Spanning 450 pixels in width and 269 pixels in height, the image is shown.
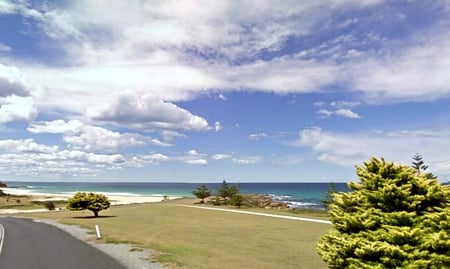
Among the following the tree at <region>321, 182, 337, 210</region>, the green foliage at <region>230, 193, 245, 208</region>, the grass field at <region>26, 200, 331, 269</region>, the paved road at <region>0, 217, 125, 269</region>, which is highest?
the tree at <region>321, 182, 337, 210</region>

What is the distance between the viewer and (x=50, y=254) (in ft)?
64.7

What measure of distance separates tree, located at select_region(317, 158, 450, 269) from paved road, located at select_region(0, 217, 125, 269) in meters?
9.10

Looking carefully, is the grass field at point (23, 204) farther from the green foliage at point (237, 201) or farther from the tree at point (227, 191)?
the green foliage at point (237, 201)

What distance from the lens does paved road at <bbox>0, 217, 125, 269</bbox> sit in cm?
1672

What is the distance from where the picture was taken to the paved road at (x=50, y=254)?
16.7m

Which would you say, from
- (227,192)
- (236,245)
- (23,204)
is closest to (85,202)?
(236,245)

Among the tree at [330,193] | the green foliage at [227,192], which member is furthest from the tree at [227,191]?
the tree at [330,193]

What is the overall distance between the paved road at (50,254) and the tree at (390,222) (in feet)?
29.9

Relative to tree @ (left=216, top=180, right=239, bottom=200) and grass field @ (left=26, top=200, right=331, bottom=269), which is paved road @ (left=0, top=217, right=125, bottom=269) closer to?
grass field @ (left=26, top=200, right=331, bottom=269)

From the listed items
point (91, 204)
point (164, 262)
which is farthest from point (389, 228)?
point (91, 204)

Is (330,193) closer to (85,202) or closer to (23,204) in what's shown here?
(85,202)

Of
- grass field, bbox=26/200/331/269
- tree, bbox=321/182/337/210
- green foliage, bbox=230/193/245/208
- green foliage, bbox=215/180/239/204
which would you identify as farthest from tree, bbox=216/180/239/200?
grass field, bbox=26/200/331/269

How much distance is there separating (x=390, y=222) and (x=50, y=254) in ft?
52.7

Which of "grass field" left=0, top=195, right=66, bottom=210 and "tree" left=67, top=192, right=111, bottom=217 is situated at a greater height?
"tree" left=67, top=192, right=111, bottom=217
